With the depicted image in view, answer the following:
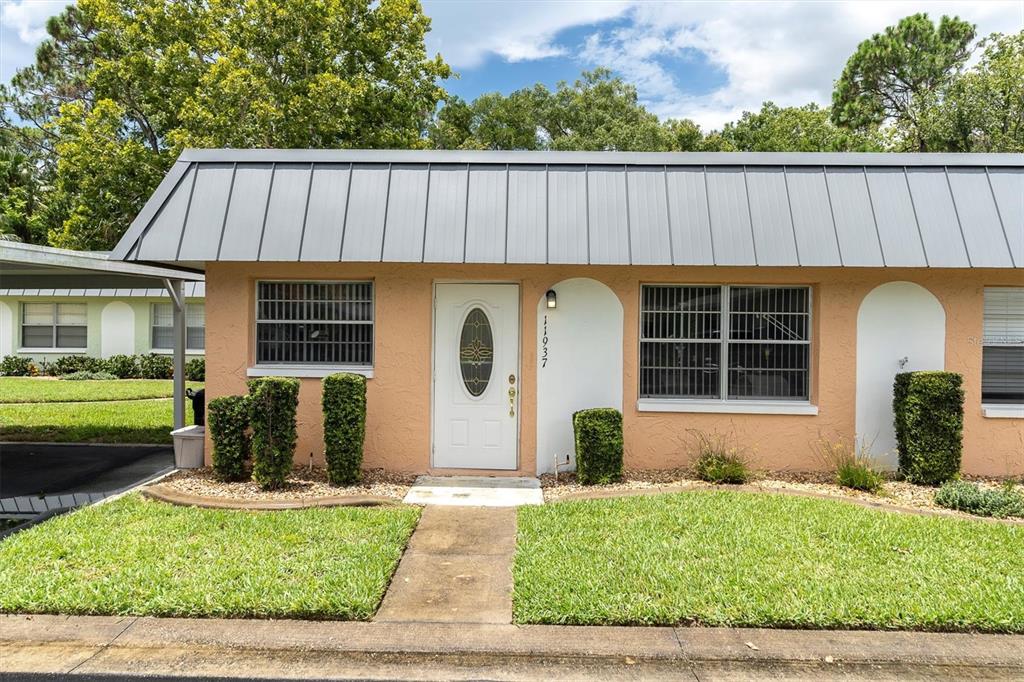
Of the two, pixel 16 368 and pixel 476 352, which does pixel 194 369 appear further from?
pixel 476 352

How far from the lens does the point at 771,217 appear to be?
7148 mm

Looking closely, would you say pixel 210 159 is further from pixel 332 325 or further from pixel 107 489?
pixel 107 489

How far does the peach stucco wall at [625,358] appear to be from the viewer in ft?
24.5

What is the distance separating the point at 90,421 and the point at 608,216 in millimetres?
11315

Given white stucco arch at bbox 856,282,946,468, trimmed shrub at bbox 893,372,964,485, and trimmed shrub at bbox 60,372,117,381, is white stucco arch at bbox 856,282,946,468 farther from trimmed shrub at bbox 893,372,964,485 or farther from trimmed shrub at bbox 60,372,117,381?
trimmed shrub at bbox 60,372,117,381

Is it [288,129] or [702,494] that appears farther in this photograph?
[288,129]

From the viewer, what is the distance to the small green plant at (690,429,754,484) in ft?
23.3

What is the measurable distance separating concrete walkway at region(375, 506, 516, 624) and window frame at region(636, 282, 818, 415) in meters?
2.58

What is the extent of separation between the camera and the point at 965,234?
6.98 metres

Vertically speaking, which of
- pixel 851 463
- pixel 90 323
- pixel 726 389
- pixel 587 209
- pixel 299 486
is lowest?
pixel 299 486

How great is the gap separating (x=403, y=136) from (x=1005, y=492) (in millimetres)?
17064

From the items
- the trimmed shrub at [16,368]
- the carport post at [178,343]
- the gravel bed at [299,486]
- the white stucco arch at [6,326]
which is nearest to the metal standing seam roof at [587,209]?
the carport post at [178,343]

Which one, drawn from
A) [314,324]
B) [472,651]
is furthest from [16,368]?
[472,651]


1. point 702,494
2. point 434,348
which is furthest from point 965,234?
point 434,348
